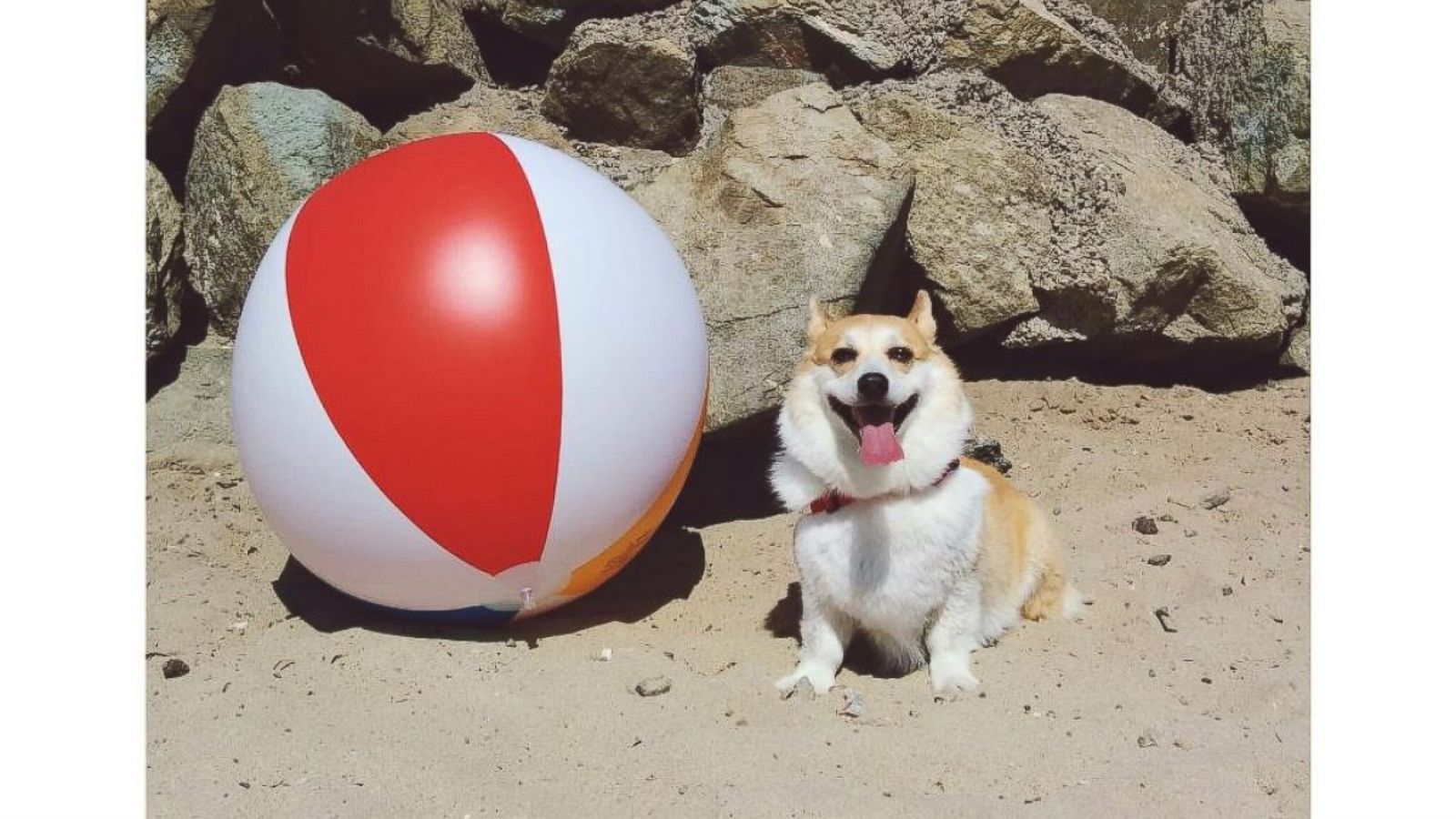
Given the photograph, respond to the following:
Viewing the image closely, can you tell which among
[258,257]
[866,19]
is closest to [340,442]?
[258,257]

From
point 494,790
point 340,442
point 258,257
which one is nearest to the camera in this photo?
point 494,790

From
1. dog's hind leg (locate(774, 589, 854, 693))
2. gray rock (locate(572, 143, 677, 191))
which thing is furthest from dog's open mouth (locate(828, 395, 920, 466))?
gray rock (locate(572, 143, 677, 191))

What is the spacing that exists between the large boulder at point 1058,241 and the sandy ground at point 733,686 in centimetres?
69

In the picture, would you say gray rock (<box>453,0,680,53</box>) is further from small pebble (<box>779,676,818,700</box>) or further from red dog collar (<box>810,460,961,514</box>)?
small pebble (<box>779,676,818,700</box>)

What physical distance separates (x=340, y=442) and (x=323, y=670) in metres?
0.78

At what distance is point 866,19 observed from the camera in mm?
6754

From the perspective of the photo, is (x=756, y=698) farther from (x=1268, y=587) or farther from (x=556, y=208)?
(x=1268, y=587)

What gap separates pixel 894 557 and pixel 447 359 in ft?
5.06

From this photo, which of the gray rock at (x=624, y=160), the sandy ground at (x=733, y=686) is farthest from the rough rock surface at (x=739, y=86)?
the sandy ground at (x=733, y=686)

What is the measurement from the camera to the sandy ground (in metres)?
3.30

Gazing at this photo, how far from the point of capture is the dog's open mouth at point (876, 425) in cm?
377

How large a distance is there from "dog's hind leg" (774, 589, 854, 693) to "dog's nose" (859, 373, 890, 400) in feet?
2.42

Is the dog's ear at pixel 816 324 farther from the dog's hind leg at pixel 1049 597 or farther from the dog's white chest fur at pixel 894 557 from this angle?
the dog's hind leg at pixel 1049 597

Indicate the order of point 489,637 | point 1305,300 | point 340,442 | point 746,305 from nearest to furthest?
point 340,442 → point 489,637 → point 746,305 → point 1305,300
